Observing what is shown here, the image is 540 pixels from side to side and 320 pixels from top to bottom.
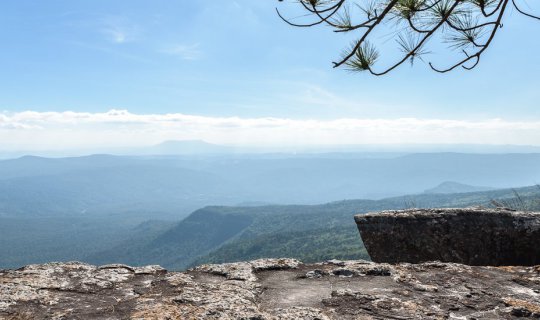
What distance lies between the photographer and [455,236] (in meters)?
7.78

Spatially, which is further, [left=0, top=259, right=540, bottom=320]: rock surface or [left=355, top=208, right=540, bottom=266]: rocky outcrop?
[left=355, top=208, right=540, bottom=266]: rocky outcrop

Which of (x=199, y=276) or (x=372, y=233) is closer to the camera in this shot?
(x=199, y=276)

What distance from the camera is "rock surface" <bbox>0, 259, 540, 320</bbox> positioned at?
3922 mm

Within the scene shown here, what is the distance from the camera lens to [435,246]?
7.84 meters

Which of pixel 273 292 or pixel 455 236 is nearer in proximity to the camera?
pixel 273 292

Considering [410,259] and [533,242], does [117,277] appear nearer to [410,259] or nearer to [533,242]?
[410,259]

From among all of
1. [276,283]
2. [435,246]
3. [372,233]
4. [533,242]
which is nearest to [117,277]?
[276,283]

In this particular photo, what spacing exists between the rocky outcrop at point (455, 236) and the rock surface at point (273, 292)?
1794mm

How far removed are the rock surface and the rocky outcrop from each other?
5.89 ft

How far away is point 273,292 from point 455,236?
15.7ft

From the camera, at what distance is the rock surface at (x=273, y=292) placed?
3922mm

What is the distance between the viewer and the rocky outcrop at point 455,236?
743 centimetres

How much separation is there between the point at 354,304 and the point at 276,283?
1.20 m

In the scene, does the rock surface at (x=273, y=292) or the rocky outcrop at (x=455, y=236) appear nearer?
the rock surface at (x=273, y=292)
